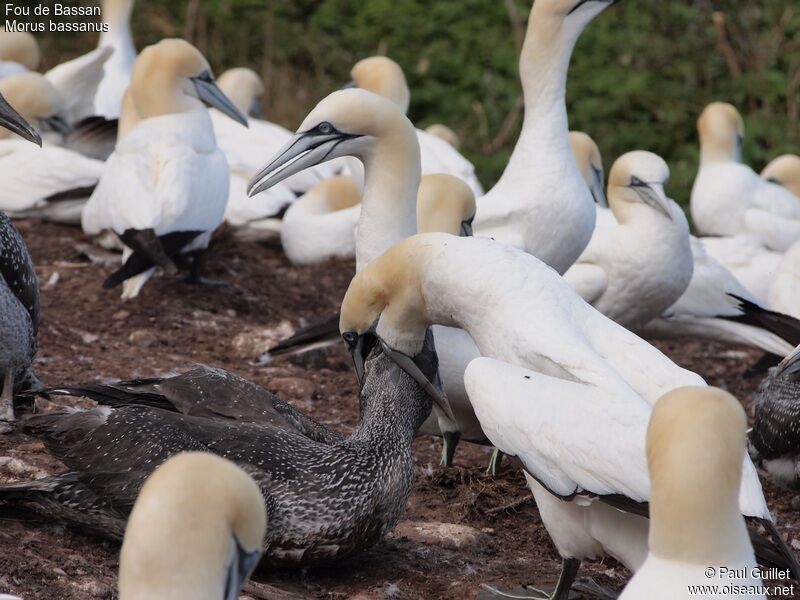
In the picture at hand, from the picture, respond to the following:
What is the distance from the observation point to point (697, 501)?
279 centimetres

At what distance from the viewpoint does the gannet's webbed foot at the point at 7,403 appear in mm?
4680

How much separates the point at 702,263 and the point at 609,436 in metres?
4.70

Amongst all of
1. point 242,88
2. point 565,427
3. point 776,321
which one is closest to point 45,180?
point 242,88

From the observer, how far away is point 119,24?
37.8 ft

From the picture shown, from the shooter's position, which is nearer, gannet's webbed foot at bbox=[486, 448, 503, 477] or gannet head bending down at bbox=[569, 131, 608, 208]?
gannet's webbed foot at bbox=[486, 448, 503, 477]

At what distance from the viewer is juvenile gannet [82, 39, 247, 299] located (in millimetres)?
6941

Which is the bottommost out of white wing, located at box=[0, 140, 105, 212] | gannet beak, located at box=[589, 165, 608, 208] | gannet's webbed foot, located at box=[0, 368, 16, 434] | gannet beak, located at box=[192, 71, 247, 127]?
white wing, located at box=[0, 140, 105, 212]

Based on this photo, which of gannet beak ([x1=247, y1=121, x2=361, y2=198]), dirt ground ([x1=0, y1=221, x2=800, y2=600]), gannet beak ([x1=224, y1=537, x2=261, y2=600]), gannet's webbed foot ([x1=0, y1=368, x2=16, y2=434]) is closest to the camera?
gannet beak ([x1=224, y1=537, x2=261, y2=600])

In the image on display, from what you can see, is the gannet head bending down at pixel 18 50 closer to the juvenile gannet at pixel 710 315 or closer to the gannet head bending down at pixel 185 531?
the juvenile gannet at pixel 710 315

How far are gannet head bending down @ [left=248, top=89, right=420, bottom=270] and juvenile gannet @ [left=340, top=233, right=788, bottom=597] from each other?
3.40 ft

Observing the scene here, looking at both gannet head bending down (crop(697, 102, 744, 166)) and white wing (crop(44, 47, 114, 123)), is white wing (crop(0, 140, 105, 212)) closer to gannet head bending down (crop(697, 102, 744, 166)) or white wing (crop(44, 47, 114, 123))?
white wing (crop(44, 47, 114, 123))

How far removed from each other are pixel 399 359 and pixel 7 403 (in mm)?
1399

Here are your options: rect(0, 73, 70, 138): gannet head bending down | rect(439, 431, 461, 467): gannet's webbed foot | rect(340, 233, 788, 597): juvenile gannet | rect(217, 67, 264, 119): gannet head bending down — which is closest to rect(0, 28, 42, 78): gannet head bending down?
rect(217, 67, 264, 119): gannet head bending down

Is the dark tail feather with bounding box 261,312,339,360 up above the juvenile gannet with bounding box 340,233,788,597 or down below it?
below
